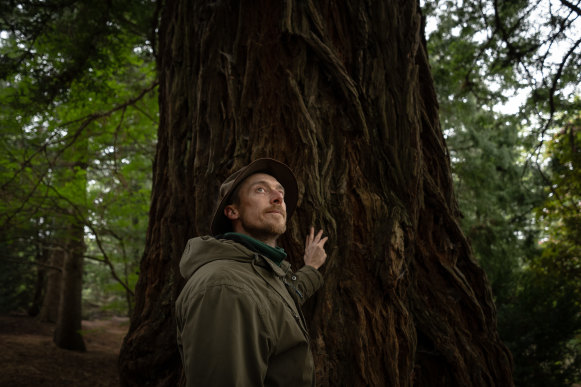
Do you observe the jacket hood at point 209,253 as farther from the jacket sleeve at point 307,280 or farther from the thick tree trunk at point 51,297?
the thick tree trunk at point 51,297

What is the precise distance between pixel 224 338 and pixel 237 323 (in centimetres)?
7

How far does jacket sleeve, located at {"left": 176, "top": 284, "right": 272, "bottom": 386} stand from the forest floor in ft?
18.9

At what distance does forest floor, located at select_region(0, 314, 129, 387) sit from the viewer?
645 centimetres

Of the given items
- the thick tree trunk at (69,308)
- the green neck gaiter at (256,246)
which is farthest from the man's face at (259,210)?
the thick tree trunk at (69,308)

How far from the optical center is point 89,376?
732 centimetres

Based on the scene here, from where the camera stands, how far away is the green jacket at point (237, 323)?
1.30 m

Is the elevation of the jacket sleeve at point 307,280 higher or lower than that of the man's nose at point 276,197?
lower

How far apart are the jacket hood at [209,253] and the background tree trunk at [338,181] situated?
89 centimetres

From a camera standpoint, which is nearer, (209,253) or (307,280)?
(209,253)

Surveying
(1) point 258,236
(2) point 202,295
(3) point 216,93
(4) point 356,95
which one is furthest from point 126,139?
(2) point 202,295

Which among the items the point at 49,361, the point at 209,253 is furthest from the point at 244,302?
the point at 49,361

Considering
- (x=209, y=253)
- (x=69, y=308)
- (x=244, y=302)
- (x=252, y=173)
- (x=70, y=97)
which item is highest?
(x=70, y=97)

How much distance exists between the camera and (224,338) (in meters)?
1.32

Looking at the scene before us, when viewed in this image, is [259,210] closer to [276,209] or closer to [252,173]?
[276,209]
